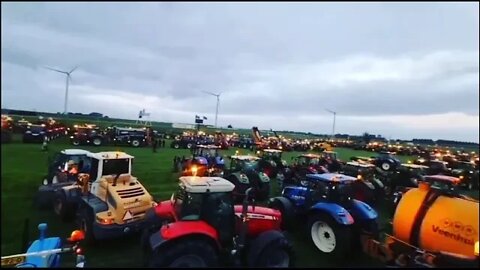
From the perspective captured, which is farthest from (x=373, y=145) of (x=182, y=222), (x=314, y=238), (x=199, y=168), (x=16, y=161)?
(x=16, y=161)

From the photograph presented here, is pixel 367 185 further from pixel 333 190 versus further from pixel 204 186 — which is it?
pixel 204 186

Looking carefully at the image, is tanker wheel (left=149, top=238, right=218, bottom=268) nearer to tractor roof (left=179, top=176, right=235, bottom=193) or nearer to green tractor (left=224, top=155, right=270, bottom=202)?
tractor roof (left=179, top=176, right=235, bottom=193)

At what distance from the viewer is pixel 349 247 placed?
650 centimetres

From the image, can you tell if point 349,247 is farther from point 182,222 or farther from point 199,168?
point 199,168

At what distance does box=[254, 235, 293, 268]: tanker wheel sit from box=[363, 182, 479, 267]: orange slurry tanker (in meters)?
2.02

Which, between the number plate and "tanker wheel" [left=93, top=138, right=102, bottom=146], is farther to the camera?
"tanker wheel" [left=93, top=138, right=102, bottom=146]

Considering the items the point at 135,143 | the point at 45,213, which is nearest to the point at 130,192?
the point at 45,213

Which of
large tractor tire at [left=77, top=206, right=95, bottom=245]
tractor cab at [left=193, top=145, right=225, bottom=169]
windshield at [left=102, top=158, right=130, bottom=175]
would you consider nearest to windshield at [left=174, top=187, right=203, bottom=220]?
large tractor tire at [left=77, top=206, right=95, bottom=245]

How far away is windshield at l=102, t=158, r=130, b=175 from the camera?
24.2 ft

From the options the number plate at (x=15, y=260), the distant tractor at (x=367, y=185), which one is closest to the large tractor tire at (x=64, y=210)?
the number plate at (x=15, y=260)

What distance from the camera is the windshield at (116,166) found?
736cm

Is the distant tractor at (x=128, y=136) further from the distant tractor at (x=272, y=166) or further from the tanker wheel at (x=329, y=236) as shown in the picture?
the tanker wheel at (x=329, y=236)

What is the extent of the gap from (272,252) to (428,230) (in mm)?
2941

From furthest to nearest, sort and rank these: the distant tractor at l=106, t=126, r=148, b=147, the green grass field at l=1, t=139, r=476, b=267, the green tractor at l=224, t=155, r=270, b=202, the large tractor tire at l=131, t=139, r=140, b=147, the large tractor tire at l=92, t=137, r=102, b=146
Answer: the large tractor tire at l=131, t=139, r=140, b=147 < the distant tractor at l=106, t=126, r=148, b=147 < the large tractor tire at l=92, t=137, r=102, b=146 < the green tractor at l=224, t=155, r=270, b=202 < the green grass field at l=1, t=139, r=476, b=267
